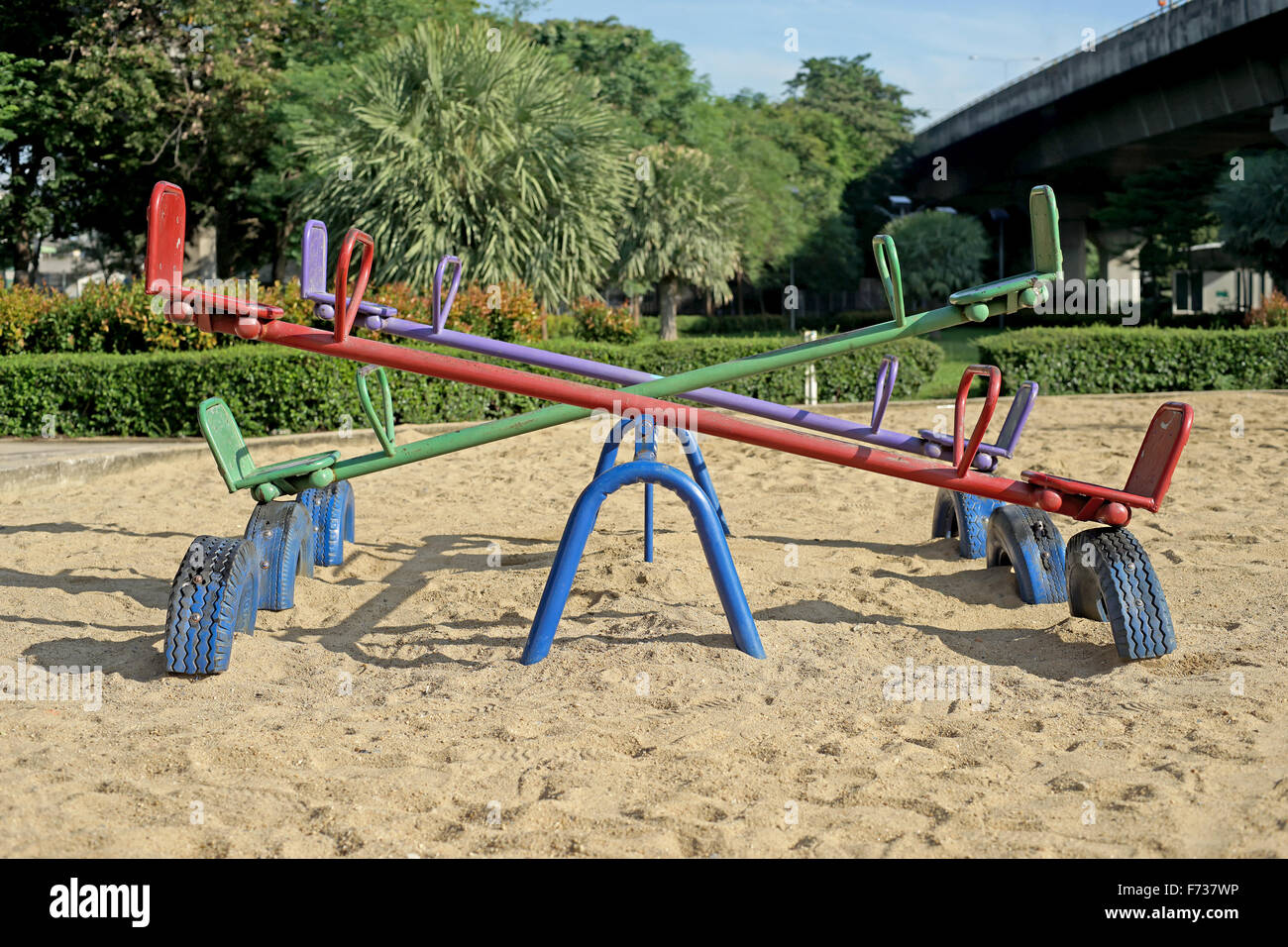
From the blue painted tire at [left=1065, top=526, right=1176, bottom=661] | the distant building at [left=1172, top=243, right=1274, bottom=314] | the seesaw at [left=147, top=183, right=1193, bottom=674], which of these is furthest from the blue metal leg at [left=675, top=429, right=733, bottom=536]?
the distant building at [left=1172, top=243, right=1274, bottom=314]

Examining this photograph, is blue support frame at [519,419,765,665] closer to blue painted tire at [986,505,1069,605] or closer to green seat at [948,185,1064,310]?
green seat at [948,185,1064,310]

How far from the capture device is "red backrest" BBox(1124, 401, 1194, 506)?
3.78 meters

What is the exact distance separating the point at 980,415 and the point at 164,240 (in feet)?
8.93

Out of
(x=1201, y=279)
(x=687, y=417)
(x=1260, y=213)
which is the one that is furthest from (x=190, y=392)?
(x=1201, y=279)

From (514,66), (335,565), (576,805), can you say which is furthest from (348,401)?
(514,66)

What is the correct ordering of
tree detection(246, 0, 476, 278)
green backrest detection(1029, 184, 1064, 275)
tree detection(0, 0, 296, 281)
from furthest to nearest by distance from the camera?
tree detection(0, 0, 296, 281) < tree detection(246, 0, 476, 278) < green backrest detection(1029, 184, 1064, 275)

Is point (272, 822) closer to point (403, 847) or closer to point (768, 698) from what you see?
point (403, 847)

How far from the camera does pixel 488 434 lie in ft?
13.2

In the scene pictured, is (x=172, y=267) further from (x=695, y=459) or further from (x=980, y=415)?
(x=980, y=415)

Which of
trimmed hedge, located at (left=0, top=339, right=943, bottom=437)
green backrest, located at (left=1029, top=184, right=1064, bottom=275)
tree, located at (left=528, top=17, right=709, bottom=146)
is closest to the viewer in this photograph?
green backrest, located at (left=1029, top=184, right=1064, bottom=275)

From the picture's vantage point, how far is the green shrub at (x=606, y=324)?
1409cm

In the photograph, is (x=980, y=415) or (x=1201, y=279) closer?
(x=980, y=415)

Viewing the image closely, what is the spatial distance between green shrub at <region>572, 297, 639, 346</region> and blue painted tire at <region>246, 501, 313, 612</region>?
9.61 m

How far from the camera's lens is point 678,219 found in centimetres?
2748
